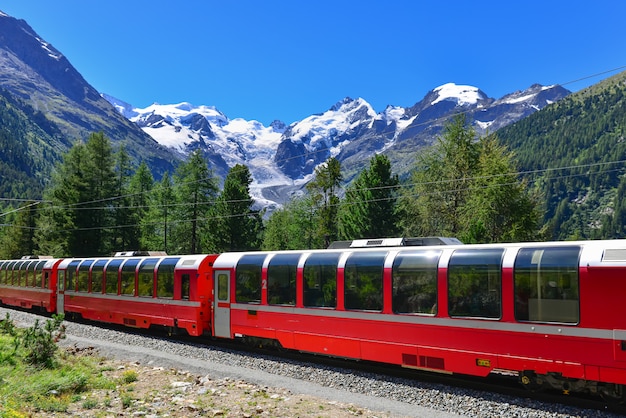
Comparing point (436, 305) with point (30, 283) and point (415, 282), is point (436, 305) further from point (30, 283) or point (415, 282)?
point (30, 283)

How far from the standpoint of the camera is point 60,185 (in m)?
57.8

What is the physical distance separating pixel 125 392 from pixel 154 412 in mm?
2044

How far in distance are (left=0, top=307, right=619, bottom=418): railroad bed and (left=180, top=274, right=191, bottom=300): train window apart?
1.82 metres

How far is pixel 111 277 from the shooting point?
24.8m

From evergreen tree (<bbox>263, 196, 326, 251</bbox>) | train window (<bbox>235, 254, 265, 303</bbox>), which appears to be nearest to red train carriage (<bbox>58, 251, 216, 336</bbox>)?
train window (<bbox>235, 254, 265, 303</bbox>)

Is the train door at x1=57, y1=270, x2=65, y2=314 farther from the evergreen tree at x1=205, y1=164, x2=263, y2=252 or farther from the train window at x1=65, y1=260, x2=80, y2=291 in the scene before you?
the evergreen tree at x1=205, y1=164, x2=263, y2=252

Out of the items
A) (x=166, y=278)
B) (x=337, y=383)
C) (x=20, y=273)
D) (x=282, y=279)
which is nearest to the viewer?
(x=337, y=383)

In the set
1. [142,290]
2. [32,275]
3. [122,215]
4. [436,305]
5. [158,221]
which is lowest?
[142,290]

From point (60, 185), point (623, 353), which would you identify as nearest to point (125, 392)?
point (623, 353)

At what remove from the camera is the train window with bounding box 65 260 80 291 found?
28.4 meters

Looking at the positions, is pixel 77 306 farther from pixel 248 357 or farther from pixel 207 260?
pixel 248 357

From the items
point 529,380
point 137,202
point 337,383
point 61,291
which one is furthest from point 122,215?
point 529,380

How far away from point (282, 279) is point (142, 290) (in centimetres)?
921

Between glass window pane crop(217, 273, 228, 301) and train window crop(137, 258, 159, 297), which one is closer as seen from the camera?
glass window pane crop(217, 273, 228, 301)
